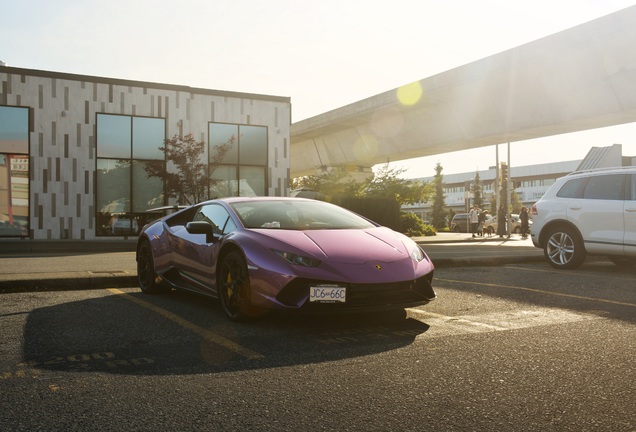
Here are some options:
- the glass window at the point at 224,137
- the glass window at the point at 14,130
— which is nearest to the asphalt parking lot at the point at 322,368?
the glass window at the point at 14,130

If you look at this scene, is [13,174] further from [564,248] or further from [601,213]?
[601,213]

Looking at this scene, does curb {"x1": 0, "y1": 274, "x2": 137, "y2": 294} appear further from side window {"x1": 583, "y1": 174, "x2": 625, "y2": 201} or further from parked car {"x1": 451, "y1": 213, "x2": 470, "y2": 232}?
parked car {"x1": 451, "y1": 213, "x2": 470, "y2": 232}

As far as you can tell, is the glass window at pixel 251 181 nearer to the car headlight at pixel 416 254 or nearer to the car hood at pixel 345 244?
the car hood at pixel 345 244

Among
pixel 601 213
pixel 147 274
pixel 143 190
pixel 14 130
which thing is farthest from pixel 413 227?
pixel 147 274

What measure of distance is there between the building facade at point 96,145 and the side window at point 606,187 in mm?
17881

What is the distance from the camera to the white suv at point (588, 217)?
31.6ft

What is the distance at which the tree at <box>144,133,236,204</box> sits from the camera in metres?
24.5

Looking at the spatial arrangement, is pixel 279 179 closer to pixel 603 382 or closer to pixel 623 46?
pixel 623 46

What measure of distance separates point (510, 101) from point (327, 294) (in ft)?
66.6

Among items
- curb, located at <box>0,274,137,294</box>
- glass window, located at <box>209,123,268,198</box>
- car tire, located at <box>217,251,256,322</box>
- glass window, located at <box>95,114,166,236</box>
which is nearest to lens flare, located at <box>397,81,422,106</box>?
glass window, located at <box>209,123,268,198</box>

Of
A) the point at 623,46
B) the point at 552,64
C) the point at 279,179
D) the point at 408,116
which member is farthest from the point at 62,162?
the point at 623,46

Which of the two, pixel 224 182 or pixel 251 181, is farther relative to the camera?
pixel 251 181

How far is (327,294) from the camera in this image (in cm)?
486

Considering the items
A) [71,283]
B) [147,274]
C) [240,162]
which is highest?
[240,162]
